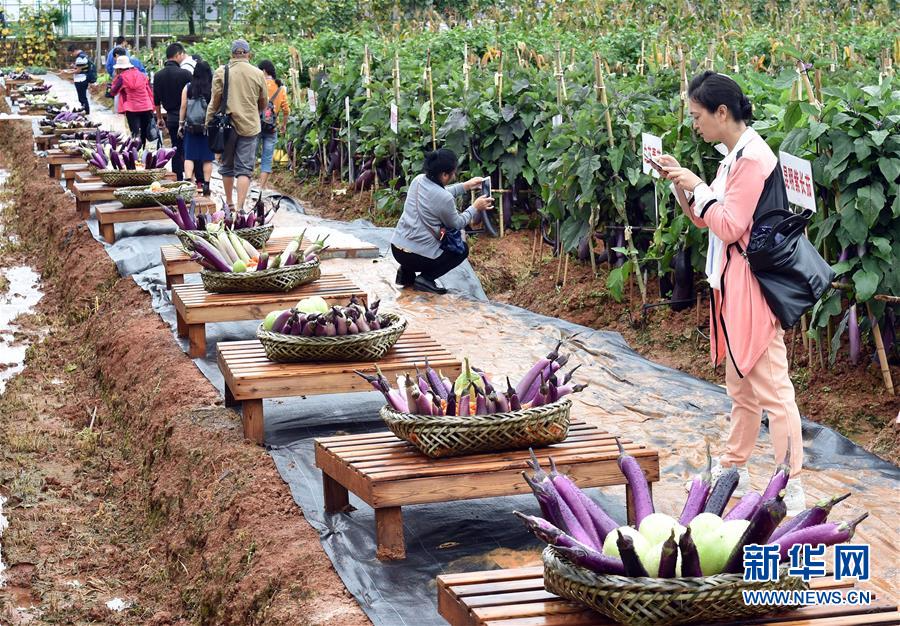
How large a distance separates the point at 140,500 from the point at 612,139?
4051 millimetres

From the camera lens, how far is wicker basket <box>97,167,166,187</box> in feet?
38.9

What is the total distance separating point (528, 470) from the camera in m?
4.06

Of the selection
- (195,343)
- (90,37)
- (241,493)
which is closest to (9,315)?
(195,343)

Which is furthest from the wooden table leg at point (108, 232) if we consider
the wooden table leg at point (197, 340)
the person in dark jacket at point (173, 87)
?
the wooden table leg at point (197, 340)

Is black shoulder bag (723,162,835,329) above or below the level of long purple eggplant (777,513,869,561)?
above

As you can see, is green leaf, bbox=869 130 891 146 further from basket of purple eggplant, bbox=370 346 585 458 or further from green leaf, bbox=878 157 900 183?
basket of purple eggplant, bbox=370 346 585 458

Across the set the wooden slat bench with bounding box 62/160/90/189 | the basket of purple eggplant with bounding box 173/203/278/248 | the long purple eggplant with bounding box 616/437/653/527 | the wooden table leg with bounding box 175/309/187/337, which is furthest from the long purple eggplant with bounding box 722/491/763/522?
the wooden slat bench with bounding box 62/160/90/189

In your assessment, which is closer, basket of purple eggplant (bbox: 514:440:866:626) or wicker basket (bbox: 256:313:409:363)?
basket of purple eggplant (bbox: 514:440:866:626)

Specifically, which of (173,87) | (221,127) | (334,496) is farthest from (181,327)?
(173,87)

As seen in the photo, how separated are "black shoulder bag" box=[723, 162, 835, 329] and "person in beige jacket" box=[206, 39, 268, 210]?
7.74m

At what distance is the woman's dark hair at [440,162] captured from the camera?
827cm

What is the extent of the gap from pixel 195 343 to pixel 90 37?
1871 inches

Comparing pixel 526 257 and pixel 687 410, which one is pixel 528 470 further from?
pixel 526 257

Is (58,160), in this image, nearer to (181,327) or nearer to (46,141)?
(46,141)
